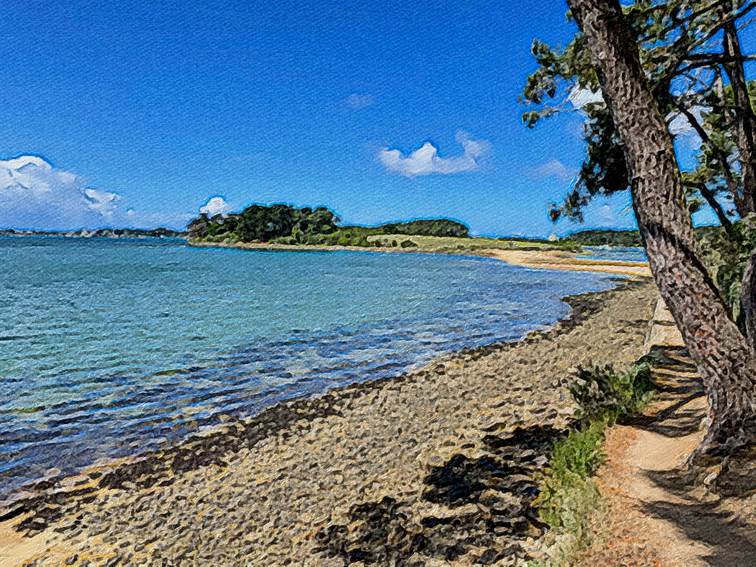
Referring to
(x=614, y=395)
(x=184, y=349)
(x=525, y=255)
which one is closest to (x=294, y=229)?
(x=525, y=255)

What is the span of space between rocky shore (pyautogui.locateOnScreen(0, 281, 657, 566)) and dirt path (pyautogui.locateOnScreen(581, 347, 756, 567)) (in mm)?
908

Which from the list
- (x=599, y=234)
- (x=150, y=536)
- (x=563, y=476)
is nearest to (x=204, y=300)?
(x=150, y=536)

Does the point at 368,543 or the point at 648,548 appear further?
the point at 368,543

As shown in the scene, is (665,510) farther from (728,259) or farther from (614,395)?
(728,259)

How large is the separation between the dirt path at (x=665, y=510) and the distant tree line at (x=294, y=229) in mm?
150697

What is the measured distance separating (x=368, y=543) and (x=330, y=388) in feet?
29.3

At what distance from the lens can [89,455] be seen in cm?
1055

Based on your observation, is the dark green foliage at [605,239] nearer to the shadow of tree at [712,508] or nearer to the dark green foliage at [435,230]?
the dark green foliage at [435,230]

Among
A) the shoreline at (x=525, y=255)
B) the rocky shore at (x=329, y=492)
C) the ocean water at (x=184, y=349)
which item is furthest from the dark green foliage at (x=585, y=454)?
the shoreline at (x=525, y=255)

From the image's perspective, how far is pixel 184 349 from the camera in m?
20.6

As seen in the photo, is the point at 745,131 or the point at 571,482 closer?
the point at 571,482

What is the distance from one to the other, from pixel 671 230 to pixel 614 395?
4.44 metres

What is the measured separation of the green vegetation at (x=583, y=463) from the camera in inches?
211

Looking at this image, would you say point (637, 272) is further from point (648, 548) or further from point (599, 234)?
point (599, 234)
